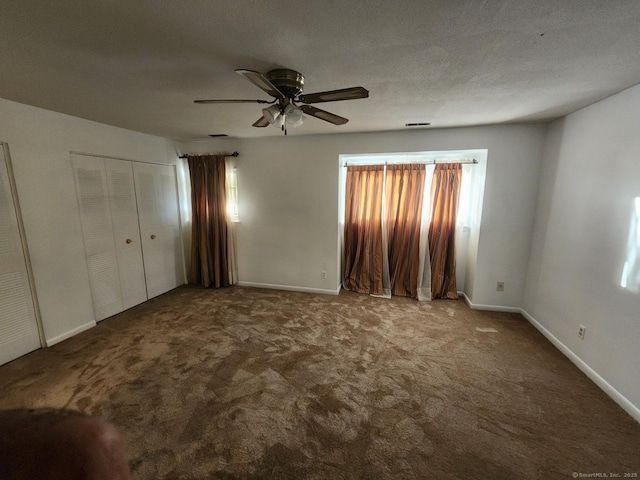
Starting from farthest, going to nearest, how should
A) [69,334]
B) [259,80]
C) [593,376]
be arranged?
1. [69,334]
2. [593,376]
3. [259,80]

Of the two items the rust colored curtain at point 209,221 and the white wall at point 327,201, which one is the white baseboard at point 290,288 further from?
the rust colored curtain at point 209,221

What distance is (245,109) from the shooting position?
2406mm

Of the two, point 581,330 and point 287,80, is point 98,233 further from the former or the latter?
point 581,330

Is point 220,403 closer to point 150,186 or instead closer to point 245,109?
point 245,109

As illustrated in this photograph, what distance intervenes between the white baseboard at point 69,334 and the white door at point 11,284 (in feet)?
0.46

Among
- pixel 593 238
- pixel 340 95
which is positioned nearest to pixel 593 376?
pixel 593 238

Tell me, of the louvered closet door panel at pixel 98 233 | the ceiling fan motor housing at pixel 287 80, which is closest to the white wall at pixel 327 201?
the louvered closet door panel at pixel 98 233

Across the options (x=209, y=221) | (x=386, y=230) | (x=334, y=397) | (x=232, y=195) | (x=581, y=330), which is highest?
(x=232, y=195)

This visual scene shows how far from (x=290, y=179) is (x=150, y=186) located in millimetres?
1962

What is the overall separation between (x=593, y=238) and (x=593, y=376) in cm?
113

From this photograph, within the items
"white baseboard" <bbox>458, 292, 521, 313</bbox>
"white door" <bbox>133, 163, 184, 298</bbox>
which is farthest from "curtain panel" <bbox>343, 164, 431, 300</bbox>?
"white door" <bbox>133, 163, 184, 298</bbox>

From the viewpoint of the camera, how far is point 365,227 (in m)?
3.88

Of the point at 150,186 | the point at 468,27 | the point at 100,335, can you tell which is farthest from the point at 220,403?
the point at 150,186

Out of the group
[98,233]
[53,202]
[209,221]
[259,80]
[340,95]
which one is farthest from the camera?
[209,221]
